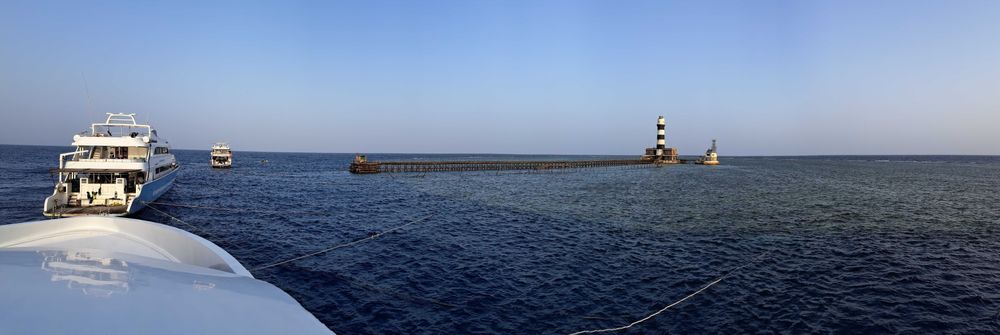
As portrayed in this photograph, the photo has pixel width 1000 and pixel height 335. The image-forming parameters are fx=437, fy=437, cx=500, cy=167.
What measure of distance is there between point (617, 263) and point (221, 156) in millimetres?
93776

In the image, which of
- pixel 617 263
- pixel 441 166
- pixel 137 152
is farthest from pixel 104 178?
pixel 441 166

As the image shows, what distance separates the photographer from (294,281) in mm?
15992

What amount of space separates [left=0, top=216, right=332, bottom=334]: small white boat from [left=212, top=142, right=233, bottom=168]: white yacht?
96628 mm

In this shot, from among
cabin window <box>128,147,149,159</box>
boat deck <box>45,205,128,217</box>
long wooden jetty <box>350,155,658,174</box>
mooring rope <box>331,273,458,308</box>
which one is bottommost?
mooring rope <box>331,273,458,308</box>

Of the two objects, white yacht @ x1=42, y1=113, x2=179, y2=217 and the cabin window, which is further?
the cabin window

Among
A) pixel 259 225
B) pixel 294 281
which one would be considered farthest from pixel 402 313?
pixel 259 225

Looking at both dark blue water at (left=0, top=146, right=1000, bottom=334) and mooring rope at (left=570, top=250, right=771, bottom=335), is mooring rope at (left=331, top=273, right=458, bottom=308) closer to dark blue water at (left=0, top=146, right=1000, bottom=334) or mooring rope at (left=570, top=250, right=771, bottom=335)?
dark blue water at (left=0, top=146, right=1000, bottom=334)

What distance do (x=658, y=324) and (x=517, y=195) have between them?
32128mm

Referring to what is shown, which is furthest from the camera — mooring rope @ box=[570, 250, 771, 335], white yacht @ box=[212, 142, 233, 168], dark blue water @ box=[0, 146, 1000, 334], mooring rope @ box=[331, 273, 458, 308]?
white yacht @ box=[212, 142, 233, 168]

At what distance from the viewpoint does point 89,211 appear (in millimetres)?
25359

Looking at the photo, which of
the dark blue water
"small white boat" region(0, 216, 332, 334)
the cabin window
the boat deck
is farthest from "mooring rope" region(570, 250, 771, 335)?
the cabin window

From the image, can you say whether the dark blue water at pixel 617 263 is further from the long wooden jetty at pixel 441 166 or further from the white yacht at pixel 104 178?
the long wooden jetty at pixel 441 166

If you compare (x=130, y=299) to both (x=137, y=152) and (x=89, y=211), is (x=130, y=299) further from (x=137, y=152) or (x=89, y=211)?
(x=137, y=152)

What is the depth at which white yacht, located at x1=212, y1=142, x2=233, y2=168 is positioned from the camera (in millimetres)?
88312
